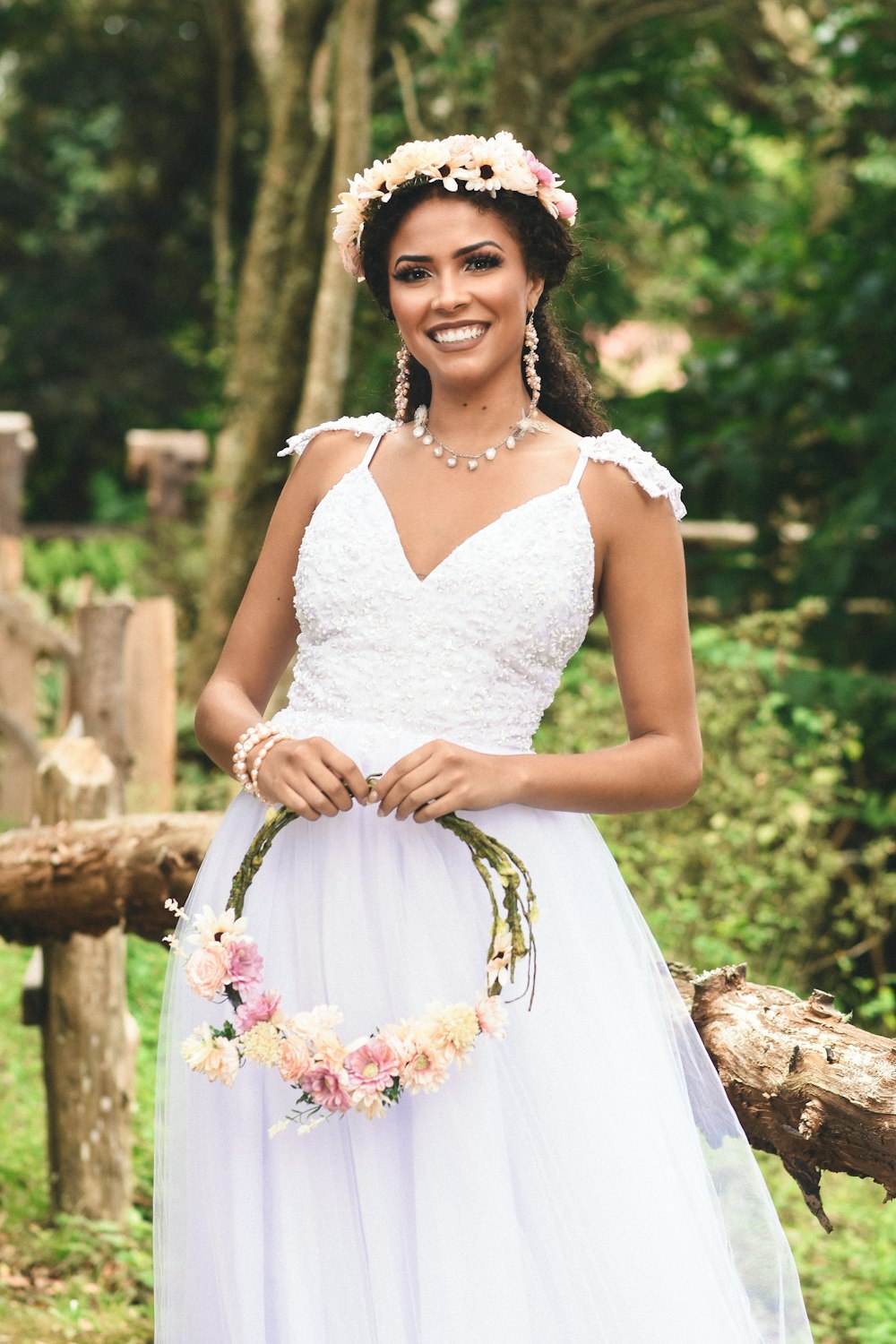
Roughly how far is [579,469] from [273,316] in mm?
6961

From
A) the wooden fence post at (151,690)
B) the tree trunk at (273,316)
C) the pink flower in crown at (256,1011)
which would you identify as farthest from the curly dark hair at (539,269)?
the tree trunk at (273,316)

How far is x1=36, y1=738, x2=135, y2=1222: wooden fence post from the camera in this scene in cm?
418

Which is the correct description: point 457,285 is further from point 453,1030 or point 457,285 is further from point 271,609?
point 453,1030

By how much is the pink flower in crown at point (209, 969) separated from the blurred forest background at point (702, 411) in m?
1.33

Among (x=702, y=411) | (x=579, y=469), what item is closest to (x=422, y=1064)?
(x=579, y=469)

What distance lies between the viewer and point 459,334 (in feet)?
7.54

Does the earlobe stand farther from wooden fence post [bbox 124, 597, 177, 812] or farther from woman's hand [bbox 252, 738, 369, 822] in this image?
wooden fence post [bbox 124, 597, 177, 812]

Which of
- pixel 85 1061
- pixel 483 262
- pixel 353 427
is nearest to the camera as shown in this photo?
pixel 483 262

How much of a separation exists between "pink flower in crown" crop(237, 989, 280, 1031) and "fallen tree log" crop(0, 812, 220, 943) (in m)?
1.41

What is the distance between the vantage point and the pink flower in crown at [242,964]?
2.09 metres

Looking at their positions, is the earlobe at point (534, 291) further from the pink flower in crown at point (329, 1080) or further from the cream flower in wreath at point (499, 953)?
the pink flower in crown at point (329, 1080)

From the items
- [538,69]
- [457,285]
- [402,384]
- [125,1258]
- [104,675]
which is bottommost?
[125,1258]

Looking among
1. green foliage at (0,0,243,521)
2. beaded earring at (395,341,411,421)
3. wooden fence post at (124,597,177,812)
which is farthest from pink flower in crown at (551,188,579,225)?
green foliage at (0,0,243,521)

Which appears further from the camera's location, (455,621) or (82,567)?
(82,567)
